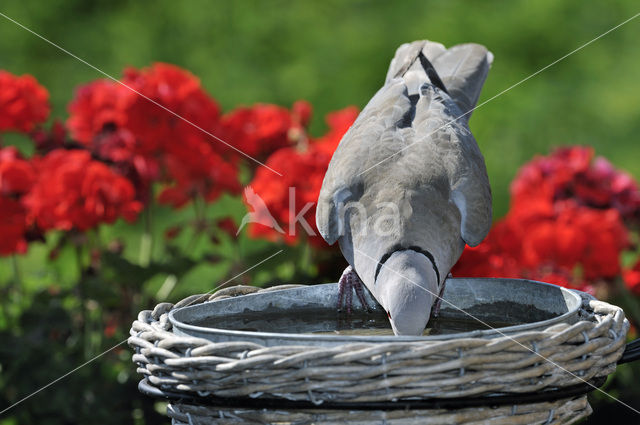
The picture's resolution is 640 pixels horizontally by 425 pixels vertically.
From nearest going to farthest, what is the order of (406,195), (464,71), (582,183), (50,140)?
1. (406,195)
2. (464,71)
3. (582,183)
4. (50,140)

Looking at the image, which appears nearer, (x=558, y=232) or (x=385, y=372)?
(x=385, y=372)

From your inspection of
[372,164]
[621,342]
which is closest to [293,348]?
[621,342]

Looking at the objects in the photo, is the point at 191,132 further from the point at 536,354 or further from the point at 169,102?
the point at 536,354

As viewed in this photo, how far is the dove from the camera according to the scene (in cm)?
179

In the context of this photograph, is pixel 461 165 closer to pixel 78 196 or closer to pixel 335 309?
pixel 335 309

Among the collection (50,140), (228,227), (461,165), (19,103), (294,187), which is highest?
(19,103)

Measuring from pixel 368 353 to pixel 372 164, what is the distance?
1008mm

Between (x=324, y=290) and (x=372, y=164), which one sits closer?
(x=324, y=290)

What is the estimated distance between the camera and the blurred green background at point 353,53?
4.58m

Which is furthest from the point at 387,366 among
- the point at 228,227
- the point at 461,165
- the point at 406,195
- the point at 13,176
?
the point at 13,176

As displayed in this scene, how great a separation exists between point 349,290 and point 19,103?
1.52 meters

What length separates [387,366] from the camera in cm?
120

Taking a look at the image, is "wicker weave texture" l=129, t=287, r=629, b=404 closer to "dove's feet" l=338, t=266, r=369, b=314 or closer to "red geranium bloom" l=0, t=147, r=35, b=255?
"dove's feet" l=338, t=266, r=369, b=314

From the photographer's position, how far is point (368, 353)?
1200 millimetres
